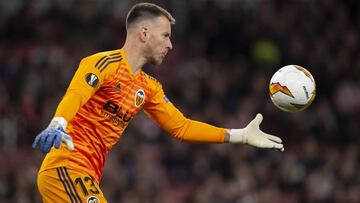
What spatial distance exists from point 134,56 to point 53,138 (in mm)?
1365

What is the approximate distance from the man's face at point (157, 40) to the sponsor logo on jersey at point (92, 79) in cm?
69

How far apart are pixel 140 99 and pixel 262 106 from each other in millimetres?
7778

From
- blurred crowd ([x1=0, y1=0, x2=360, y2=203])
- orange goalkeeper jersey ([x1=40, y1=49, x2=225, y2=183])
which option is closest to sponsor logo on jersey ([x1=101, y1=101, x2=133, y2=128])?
orange goalkeeper jersey ([x1=40, y1=49, x2=225, y2=183])

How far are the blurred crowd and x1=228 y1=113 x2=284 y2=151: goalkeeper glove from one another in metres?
5.62

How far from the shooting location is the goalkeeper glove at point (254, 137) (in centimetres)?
712

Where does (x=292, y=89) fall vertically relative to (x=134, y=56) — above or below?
above

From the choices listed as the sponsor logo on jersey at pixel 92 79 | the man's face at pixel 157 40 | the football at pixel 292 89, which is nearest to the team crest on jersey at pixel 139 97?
the man's face at pixel 157 40

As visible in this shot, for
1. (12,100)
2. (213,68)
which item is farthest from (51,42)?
(213,68)

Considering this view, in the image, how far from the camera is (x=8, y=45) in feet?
49.5

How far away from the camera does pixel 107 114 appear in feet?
22.2

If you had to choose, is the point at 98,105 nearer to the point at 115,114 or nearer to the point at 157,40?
the point at 115,114

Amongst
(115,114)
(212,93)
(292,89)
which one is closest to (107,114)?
(115,114)

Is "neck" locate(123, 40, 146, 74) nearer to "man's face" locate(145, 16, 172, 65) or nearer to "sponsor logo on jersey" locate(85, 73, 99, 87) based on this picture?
"man's face" locate(145, 16, 172, 65)

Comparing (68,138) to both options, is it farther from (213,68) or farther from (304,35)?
(304,35)
